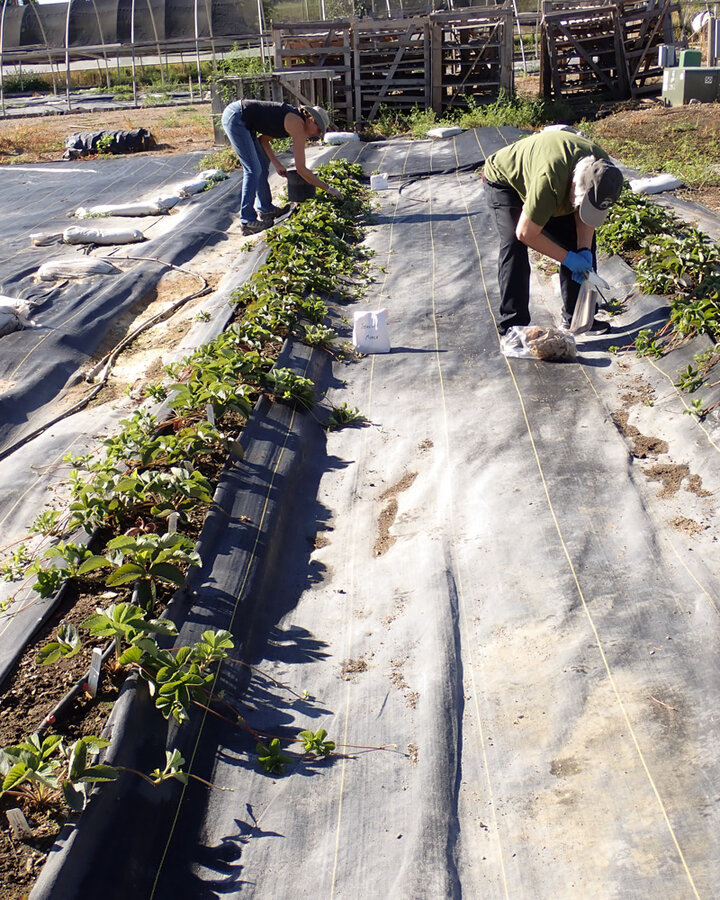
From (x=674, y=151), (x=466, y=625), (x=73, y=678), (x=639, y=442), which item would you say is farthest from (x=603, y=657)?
(x=674, y=151)

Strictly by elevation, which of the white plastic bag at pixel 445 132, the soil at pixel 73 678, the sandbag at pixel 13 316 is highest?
the white plastic bag at pixel 445 132

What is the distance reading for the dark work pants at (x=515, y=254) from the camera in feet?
14.8

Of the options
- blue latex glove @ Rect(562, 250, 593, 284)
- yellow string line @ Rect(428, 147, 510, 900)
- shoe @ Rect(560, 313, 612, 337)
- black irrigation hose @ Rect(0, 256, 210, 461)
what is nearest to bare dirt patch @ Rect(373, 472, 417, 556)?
yellow string line @ Rect(428, 147, 510, 900)

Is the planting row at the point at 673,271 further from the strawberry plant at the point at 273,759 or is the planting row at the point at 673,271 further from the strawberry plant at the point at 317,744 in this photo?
the strawberry plant at the point at 273,759

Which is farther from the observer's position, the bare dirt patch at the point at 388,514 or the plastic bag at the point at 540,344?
the plastic bag at the point at 540,344

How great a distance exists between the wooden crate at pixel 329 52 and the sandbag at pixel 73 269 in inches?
309

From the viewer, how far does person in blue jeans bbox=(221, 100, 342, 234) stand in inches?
274

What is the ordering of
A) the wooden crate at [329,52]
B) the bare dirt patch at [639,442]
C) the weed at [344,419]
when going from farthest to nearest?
the wooden crate at [329,52]
the weed at [344,419]
the bare dirt patch at [639,442]

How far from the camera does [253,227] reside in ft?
24.8

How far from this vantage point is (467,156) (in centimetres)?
943

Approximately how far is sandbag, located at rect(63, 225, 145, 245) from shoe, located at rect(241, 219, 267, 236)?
45.6 inches

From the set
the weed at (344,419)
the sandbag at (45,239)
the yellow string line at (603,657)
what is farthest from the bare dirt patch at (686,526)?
the sandbag at (45,239)

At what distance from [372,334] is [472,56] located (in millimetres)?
11082

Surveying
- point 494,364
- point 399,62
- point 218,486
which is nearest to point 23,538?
A: point 218,486
